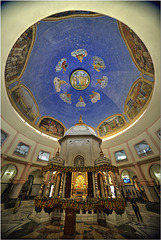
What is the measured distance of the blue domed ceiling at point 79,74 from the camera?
38.1 feet

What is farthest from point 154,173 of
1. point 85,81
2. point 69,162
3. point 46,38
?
point 46,38

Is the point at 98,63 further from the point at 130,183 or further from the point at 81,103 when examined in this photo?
the point at 130,183

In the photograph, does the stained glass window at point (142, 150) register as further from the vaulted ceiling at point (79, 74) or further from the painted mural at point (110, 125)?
the painted mural at point (110, 125)

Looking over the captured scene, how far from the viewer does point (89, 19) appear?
12.6 metres

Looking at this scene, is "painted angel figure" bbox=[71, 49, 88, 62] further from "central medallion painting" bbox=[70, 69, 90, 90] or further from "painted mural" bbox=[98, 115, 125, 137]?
"painted mural" bbox=[98, 115, 125, 137]

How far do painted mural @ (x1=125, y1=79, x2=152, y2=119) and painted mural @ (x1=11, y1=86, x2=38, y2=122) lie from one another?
16850 millimetres

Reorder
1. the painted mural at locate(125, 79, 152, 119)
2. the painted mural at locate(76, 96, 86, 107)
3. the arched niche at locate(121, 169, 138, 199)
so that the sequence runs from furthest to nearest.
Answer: the painted mural at locate(76, 96, 86, 107) → the arched niche at locate(121, 169, 138, 199) → the painted mural at locate(125, 79, 152, 119)

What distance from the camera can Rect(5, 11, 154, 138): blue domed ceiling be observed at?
11.6 meters

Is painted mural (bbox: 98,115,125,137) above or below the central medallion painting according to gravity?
below

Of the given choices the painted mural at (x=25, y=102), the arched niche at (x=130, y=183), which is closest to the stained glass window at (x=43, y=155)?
the painted mural at (x=25, y=102)

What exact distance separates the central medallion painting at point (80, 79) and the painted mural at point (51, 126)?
9.08 metres

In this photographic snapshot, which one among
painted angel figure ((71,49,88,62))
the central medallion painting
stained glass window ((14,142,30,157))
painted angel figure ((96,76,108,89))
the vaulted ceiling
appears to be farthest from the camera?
the central medallion painting

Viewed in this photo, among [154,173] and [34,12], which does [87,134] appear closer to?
[34,12]

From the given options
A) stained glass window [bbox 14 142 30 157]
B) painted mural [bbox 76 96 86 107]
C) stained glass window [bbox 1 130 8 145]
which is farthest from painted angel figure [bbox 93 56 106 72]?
stained glass window [bbox 14 142 30 157]
